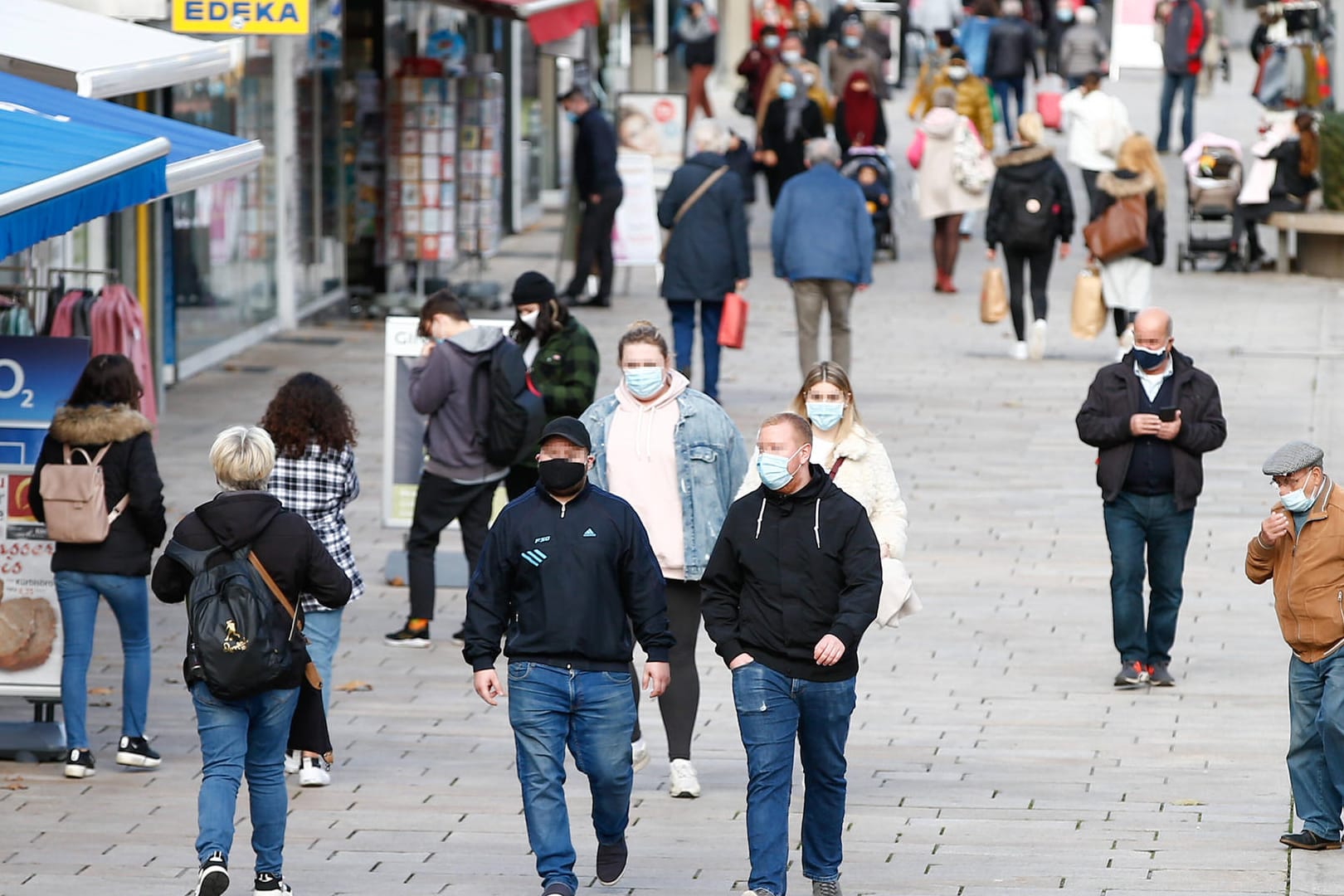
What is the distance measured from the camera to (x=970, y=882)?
7.61 metres

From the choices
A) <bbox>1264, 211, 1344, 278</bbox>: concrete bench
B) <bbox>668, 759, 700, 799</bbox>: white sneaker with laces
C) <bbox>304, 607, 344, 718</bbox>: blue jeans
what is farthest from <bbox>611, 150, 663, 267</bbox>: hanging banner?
<bbox>668, 759, 700, 799</bbox>: white sneaker with laces

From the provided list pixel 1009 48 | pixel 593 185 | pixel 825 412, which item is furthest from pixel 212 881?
pixel 1009 48

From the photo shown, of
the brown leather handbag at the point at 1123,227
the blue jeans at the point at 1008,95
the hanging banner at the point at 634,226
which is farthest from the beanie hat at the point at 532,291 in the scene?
the blue jeans at the point at 1008,95

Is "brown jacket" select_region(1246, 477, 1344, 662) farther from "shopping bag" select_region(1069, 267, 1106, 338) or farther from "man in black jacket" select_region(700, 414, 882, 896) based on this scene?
"shopping bag" select_region(1069, 267, 1106, 338)

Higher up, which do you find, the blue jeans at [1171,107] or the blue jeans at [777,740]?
the blue jeans at [1171,107]

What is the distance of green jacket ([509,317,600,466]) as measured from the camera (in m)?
10.4

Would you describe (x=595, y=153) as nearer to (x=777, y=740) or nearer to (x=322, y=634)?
(x=322, y=634)

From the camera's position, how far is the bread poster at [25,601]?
9.04 m

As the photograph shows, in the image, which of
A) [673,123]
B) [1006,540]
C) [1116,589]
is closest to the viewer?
[1116,589]

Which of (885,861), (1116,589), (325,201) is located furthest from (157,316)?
(885,861)

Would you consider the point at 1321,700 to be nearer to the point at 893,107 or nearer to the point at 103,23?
the point at 103,23

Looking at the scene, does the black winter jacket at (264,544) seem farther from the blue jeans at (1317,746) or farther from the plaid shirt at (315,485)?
the blue jeans at (1317,746)

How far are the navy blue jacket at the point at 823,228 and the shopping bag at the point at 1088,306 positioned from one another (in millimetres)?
2134

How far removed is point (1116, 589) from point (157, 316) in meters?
7.87
